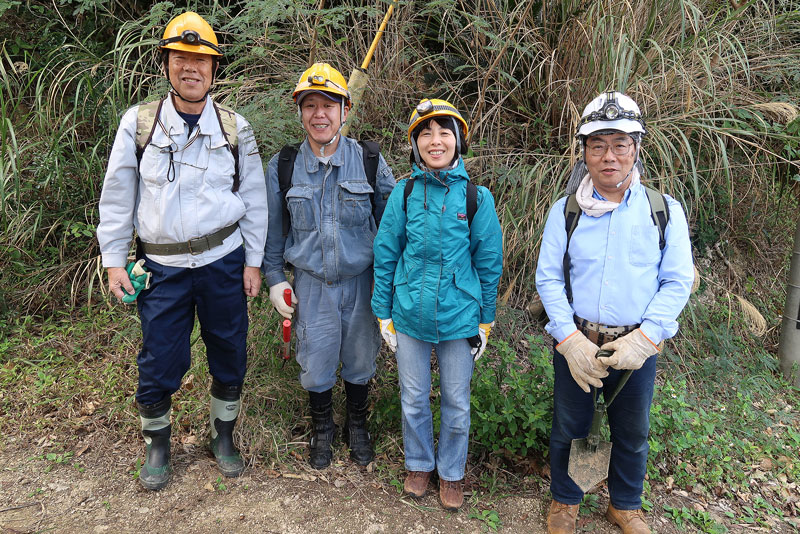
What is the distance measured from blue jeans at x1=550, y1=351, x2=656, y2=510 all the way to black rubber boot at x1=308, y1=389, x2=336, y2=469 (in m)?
1.26

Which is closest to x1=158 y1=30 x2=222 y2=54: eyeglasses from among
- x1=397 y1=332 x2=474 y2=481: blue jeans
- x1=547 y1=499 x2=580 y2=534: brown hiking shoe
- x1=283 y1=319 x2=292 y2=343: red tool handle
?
x1=283 y1=319 x2=292 y2=343: red tool handle

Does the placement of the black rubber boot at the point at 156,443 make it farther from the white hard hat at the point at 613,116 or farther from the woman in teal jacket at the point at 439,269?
the white hard hat at the point at 613,116

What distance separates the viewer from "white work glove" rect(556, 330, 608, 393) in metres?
2.43

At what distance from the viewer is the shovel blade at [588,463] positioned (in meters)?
2.60

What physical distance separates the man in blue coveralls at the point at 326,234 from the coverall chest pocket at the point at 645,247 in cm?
129

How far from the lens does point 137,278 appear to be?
2777 mm

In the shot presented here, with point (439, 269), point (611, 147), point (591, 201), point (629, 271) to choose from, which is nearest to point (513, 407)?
point (439, 269)

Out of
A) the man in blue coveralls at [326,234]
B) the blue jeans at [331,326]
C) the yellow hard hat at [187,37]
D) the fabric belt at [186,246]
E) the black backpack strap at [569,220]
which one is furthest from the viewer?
the blue jeans at [331,326]

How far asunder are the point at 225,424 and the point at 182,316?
0.71 m

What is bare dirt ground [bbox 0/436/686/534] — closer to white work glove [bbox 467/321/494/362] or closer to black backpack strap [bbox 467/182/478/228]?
white work glove [bbox 467/321/494/362]

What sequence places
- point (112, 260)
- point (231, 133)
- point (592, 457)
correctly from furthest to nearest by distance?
point (231, 133), point (112, 260), point (592, 457)

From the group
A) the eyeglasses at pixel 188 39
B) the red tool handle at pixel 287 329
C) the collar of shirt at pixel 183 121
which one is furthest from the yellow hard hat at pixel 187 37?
the red tool handle at pixel 287 329

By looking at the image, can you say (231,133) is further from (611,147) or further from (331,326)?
(611,147)

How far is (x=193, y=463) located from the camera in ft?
10.7
